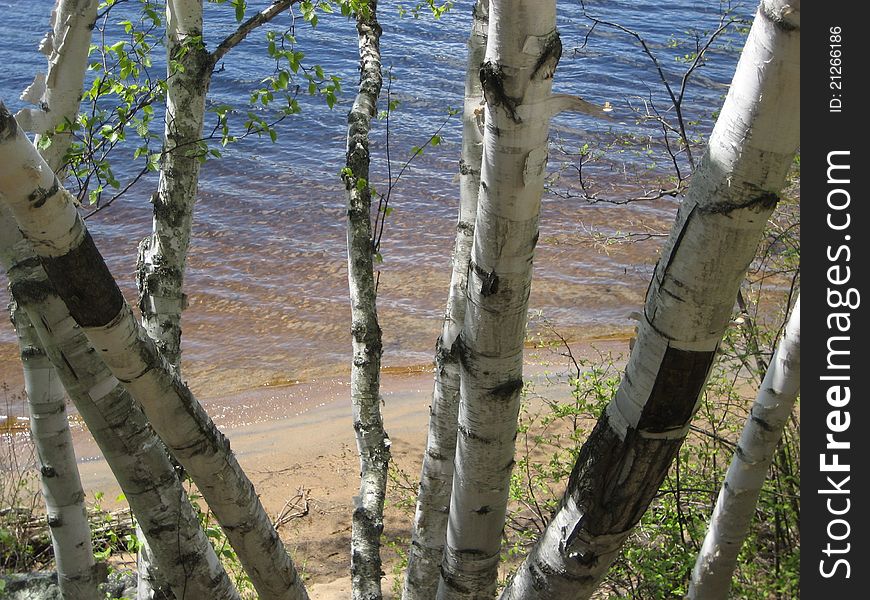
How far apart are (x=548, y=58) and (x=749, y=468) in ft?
6.46

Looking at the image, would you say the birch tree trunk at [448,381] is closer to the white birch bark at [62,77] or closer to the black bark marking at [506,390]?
the black bark marking at [506,390]

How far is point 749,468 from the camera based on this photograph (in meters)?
3.06

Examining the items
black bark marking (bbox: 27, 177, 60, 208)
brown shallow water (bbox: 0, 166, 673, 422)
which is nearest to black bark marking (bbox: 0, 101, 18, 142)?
black bark marking (bbox: 27, 177, 60, 208)

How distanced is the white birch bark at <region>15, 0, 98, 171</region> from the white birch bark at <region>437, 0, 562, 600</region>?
1733 millimetres

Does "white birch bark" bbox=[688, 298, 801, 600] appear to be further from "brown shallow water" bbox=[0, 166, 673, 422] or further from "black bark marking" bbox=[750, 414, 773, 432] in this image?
"brown shallow water" bbox=[0, 166, 673, 422]

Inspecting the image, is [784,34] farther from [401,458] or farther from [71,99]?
[401,458]

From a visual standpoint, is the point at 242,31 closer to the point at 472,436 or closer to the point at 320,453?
the point at 472,436

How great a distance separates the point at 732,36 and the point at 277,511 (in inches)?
623

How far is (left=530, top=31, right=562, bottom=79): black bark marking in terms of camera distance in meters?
1.71

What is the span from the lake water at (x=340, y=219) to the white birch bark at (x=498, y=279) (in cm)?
574

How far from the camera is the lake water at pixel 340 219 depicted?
1057 cm

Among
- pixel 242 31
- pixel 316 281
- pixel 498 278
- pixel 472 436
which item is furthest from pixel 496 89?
pixel 316 281

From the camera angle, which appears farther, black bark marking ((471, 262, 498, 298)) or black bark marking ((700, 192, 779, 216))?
black bark marking ((471, 262, 498, 298))
